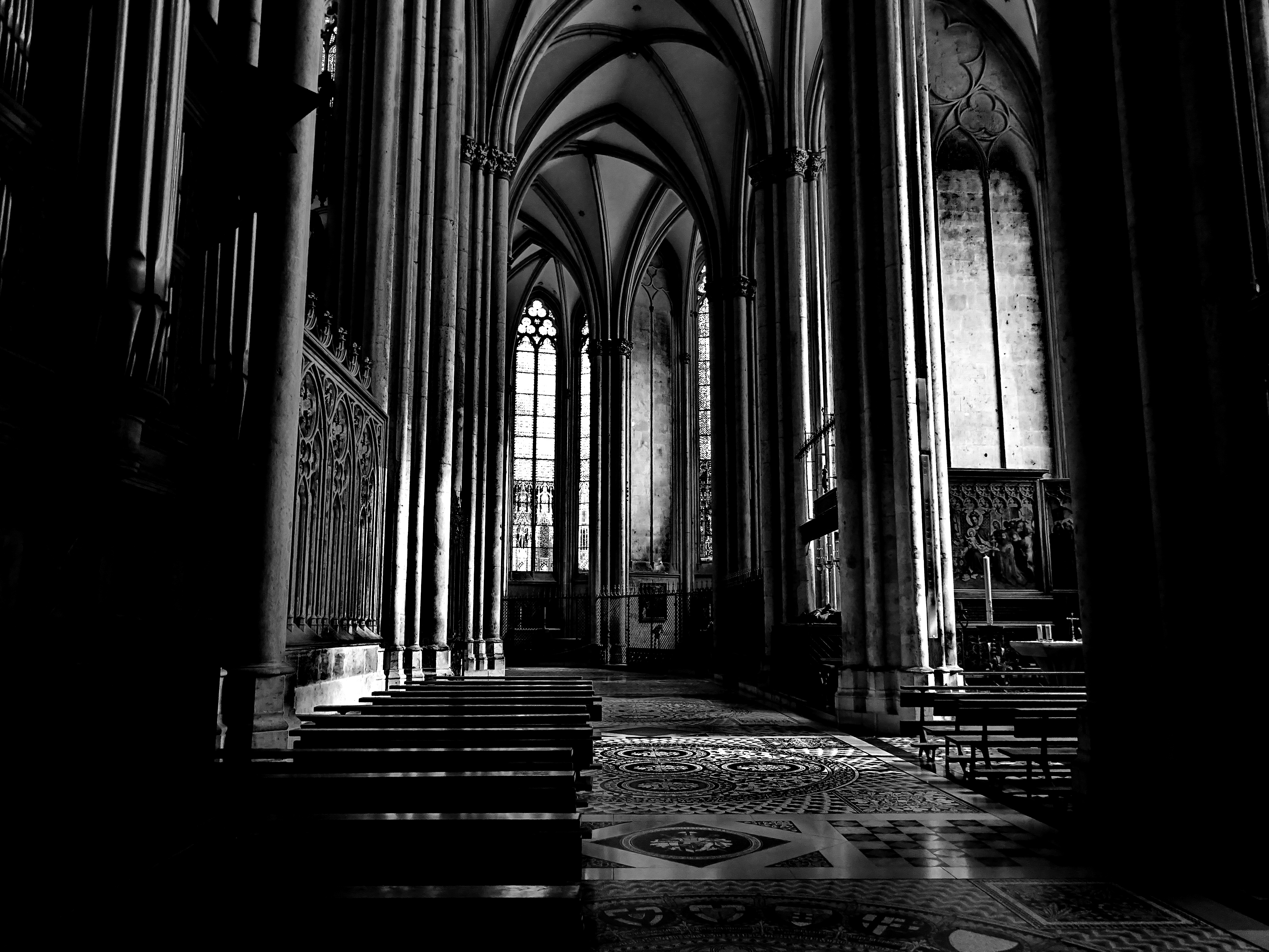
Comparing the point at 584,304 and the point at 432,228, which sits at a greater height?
the point at 584,304

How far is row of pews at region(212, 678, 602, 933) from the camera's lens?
154cm

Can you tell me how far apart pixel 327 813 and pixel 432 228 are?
9.66m

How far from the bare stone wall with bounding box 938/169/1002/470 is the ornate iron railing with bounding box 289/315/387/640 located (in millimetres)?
10745

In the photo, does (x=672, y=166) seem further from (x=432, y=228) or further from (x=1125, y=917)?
(x=1125, y=917)

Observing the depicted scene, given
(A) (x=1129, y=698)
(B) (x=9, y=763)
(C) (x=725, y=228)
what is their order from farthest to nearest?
(C) (x=725, y=228) < (A) (x=1129, y=698) < (B) (x=9, y=763)

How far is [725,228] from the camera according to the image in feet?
68.3

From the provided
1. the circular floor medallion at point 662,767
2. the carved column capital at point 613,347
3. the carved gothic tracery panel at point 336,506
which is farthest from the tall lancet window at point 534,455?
the circular floor medallion at point 662,767

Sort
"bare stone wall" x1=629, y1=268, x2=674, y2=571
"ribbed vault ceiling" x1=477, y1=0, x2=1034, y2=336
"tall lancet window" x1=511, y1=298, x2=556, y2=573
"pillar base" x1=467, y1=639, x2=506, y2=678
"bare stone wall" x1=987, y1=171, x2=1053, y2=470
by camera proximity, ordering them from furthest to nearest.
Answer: "tall lancet window" x1=511, y1=298, x2=556, y2=573, "bare stone wall" x1=629, y1=268, x2=674, y2=571, "ribbed vault ceiling" x1=477, y1=0, x2=1034, y2=336, "bare stone wall" x1=987, y1=171, x2=1053, y2=470, "pillar base" x1=467, y1=639, x2=506, y2=678

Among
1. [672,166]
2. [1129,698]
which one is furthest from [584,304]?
[1129,698]

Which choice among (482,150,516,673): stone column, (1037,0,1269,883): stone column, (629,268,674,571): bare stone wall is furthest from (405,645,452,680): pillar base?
(629,268,674,571): bare stone wall

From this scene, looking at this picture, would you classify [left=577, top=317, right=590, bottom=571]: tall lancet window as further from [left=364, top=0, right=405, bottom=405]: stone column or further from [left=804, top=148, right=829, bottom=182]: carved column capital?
[left=364, top=0, right=405, bottom=405]: stone column

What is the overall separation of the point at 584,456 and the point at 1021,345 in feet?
48.8

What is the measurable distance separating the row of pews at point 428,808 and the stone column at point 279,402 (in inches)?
13.4

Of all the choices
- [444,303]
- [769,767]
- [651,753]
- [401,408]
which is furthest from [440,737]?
[444,303]
